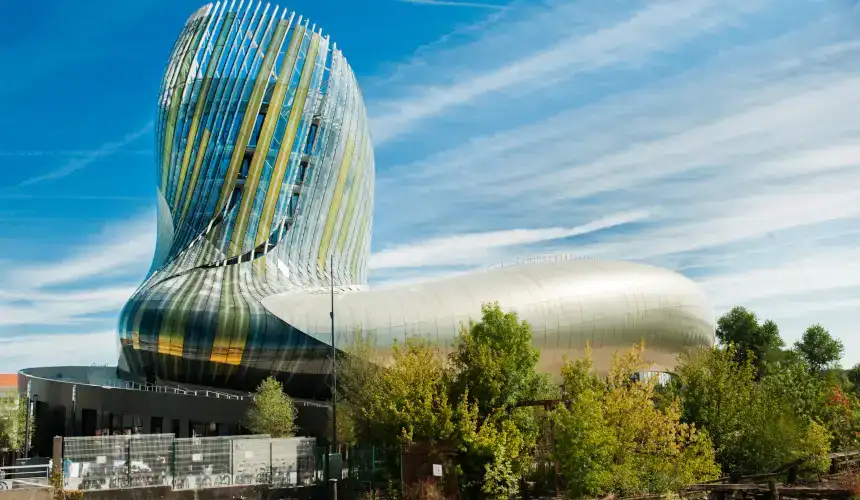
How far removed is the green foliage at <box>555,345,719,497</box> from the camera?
28547mm

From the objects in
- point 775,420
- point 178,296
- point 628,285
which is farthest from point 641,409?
point 178,296

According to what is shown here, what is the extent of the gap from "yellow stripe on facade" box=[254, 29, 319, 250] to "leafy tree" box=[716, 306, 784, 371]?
57.0 metres

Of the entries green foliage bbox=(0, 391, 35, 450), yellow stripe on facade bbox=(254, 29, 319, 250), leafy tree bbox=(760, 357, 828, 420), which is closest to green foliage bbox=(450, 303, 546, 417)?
leafy tree bbox=(760, 357, 828, 420)

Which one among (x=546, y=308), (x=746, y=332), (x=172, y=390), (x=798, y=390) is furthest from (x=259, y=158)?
(x=746, y=332)

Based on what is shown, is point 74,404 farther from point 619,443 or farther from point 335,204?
point 619,443

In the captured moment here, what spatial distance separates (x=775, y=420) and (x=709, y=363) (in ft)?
12.6

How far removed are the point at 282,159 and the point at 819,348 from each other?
223ft

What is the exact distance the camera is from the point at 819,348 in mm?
97812

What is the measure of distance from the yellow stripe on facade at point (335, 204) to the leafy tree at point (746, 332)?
5047cm

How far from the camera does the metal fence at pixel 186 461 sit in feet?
94.8

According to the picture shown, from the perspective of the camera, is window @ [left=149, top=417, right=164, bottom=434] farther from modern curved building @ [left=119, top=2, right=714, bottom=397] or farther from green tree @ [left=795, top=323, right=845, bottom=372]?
green tree @ [left=795, top=323, right=845, bottom=372]

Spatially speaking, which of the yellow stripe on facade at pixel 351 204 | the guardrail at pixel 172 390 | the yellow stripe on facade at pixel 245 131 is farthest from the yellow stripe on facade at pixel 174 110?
the guardrail at pixel 172 390

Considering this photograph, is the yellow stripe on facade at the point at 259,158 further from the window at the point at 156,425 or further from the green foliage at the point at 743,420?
the green foliage at the point at 743,420

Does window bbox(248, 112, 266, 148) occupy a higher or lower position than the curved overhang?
higher
